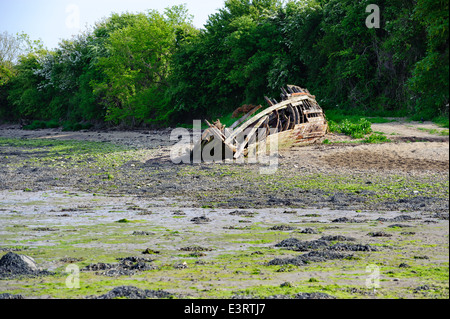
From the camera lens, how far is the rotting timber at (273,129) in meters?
17.5

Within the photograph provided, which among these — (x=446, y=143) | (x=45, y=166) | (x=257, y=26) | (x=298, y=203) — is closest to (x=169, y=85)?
(x=257, y=26)

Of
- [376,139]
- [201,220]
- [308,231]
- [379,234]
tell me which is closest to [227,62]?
[376,139]

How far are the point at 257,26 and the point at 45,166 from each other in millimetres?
21048

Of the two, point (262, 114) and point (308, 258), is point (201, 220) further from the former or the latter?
point (262, 114)

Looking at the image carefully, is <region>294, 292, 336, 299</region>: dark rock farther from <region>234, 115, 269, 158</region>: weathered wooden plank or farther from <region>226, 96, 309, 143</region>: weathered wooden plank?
<region>226, 96, 309, 143</region>: weathered wooden plank

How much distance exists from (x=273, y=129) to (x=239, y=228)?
12.1 meters

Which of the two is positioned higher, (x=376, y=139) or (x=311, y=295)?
(x=376, y=139)

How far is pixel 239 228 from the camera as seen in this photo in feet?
26.9

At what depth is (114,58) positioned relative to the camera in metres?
42.9

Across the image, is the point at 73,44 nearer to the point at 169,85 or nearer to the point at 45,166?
the point at 169,85

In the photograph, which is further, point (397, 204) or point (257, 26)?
point (257, 26)

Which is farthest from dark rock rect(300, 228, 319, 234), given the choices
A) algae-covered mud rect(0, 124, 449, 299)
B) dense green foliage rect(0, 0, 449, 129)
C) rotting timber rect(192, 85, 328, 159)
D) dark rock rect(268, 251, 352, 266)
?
dense green foliage rect(0, 0, 449, 129)

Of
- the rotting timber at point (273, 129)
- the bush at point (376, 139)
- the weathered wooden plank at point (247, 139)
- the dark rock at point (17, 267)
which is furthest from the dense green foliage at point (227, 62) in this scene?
the dark rock at point (17, 267)

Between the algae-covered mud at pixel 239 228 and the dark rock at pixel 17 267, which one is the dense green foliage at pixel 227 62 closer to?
the algae-covered mud at pixel 239 228
